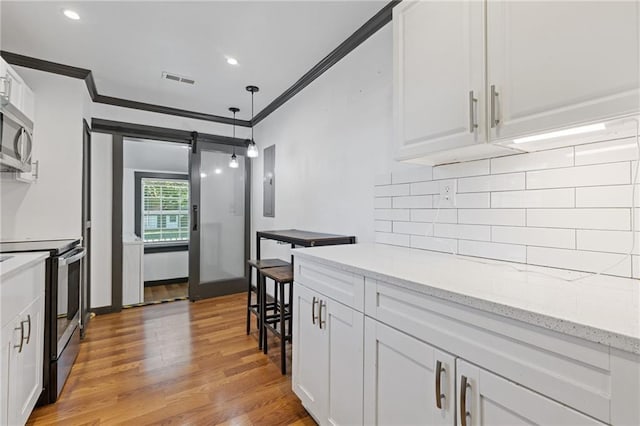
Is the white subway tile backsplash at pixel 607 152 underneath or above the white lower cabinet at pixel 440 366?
above

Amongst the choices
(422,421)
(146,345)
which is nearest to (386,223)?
(422,421)

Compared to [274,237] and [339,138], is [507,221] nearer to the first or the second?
[339,138]

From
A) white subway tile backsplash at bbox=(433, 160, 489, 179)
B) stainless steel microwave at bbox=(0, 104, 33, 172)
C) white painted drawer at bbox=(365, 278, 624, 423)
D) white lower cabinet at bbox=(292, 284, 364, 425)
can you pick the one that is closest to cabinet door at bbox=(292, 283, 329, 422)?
white lower cabinet at bbox=(292, 284, 364, 425)

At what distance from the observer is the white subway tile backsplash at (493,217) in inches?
52.5

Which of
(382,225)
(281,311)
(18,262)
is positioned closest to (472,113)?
(382,225)

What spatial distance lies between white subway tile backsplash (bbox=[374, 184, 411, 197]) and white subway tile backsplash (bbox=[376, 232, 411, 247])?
10.4 inches

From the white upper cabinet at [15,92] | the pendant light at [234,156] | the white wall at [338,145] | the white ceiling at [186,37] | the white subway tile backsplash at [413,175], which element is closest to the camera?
the white subway tile backsplash at [413,175]

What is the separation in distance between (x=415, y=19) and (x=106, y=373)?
3.04m

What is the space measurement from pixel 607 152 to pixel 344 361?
4.40 feet

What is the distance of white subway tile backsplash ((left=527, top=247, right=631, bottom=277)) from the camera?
3.46ft

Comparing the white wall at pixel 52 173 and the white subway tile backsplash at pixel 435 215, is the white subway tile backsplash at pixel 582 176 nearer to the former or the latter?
the white subway tile backsplash at pixel 435 215

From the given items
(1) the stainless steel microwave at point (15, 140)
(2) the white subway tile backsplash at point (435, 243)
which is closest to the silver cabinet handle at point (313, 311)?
(2) the white subway tile backsplash at point (435, 243)

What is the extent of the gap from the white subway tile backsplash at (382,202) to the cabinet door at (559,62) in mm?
884

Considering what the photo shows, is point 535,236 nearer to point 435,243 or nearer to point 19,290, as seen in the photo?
point 435,243
